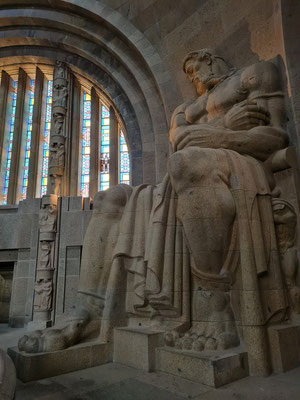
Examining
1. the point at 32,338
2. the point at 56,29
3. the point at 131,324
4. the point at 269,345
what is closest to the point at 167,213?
the point at 131,324

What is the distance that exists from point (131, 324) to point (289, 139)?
5.85 ft

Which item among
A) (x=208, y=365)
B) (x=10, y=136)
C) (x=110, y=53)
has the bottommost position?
(x=208, y=365)

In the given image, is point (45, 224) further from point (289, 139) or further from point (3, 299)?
point (289, 139)

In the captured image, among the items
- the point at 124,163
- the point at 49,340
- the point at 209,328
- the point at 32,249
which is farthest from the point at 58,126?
the point at 209,328

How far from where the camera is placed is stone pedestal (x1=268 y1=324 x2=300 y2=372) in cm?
164

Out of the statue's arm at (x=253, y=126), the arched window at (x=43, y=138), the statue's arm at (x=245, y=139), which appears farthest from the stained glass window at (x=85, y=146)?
the statue's arm at (x=245, y=139)

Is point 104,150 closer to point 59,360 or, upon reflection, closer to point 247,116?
point 247,116

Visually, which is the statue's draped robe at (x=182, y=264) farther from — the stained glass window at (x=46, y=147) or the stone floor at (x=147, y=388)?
the stained glass window at (x=46, y=147)

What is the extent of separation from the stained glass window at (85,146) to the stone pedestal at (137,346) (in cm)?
536

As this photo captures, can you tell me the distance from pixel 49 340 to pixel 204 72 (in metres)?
2.67

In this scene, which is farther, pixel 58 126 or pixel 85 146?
pixel 85 146

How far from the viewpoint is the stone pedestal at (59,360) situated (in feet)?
5.43

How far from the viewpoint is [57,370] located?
173 cm

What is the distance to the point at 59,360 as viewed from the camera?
5.75 ft
